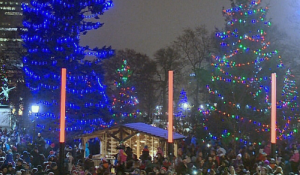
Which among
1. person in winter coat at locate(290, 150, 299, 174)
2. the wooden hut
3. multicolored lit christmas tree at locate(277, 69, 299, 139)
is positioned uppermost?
multicolored lit christmas tree at locate(277, 69, 299, 139)

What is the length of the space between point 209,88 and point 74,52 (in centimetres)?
837

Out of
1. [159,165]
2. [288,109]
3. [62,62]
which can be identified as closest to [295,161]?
[159,165]

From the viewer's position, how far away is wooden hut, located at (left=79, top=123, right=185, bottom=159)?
2095 cm

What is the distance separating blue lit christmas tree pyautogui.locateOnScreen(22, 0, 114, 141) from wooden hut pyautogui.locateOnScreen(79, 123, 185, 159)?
6.61 feet

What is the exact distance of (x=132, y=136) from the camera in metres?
22.8

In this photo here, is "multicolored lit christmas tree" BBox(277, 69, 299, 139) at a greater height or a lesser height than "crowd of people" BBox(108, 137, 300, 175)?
greater

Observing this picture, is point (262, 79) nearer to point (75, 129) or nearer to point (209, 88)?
point (209, 88)

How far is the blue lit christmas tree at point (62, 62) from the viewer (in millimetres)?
22844

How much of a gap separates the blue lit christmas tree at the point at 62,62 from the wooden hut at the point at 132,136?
6.61 ft

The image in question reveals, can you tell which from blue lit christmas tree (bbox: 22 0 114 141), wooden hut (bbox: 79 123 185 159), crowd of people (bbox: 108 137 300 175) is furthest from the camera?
blue lit christmas tree (bbox: 22 0 114 141)

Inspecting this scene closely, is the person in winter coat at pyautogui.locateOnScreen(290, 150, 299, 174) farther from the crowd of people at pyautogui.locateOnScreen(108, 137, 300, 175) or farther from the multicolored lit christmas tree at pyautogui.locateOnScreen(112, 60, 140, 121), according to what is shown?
the multicolored lit christmas tree at pyautogui.locateOnScreen(112, 60, 140, 121)

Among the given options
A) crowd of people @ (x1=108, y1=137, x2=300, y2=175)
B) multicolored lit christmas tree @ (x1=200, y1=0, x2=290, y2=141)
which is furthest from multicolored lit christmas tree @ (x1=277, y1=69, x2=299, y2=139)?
crowd of people @ (x1=108, y1=137, x2=300, y2=175)

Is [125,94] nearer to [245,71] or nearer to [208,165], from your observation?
[245,71]

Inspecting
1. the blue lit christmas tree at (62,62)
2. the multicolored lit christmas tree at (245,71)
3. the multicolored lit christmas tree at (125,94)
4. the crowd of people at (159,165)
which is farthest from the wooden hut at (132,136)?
the multicolored lit christmas tree at (125,94)
